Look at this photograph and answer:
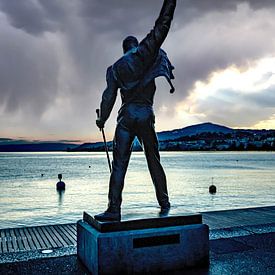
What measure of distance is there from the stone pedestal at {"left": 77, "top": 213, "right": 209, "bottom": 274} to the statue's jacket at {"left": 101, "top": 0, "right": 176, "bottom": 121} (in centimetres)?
162

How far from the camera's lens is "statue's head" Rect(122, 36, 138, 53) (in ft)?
18.7

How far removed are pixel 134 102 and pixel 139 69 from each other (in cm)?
46

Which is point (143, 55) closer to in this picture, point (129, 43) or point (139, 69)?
point (139, 69)

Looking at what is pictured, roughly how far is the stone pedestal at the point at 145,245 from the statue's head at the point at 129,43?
242 cm

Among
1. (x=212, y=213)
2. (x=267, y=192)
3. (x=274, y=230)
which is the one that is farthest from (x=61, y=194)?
(x=274, y=230)

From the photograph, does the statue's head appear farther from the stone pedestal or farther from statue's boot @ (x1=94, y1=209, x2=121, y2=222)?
the stone pedestal

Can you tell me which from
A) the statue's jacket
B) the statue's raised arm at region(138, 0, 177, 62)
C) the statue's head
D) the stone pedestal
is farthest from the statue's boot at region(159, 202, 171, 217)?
the statue's head

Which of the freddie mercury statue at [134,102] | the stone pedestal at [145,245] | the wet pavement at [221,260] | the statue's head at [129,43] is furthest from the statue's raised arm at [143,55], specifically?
the wet pavement at [221,260]

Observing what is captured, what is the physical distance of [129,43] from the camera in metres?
5.71

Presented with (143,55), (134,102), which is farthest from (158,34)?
(134,102)

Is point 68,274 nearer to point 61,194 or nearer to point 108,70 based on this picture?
point 108,70

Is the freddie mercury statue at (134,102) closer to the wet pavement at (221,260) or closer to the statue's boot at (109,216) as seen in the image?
the statue's boot at (109,216)

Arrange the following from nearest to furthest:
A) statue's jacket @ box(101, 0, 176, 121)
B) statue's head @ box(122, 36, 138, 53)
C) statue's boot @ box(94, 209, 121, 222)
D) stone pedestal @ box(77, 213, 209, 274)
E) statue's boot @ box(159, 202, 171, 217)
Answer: stone pedestal @ box(77, 213, 209, 274) → statue's boot @ box(94, 209, 121, 222) → statue's jacket @ box(101, 0, 176, 121) → statue's boot @ box(159, 202, 171, 217) → statue's head @ box(122, 36, 138, 53)

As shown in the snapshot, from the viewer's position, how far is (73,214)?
21906mm
